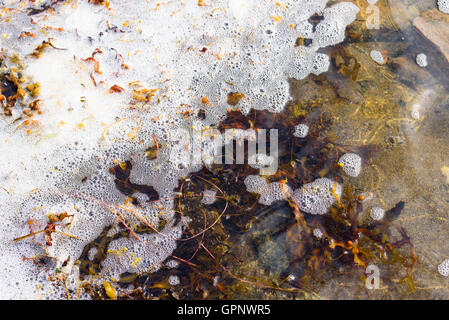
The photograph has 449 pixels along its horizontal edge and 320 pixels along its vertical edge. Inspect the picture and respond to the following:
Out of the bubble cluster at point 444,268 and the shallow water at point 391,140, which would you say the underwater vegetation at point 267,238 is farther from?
the bubble cluster at point 444,268

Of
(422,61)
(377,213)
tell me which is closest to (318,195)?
(377,213)

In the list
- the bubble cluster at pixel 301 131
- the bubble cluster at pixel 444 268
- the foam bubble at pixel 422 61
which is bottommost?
the bubble cluster at pixel 444 268

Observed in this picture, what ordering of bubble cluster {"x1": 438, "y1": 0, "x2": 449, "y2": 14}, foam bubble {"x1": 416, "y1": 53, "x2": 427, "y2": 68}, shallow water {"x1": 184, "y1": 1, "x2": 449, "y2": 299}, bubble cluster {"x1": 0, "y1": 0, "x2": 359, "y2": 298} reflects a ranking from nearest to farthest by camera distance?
shallow water {"x1": 184, "y1": 1, "x2": 449, "y2": 299} < bubble cluster {"x1": 0, "y1": 0, "x2": 359, "y2": 298} < foam bubble {"x1": 416, "y1": 53, "x2": 427, "y2": 68} < bubble cluster {"x1": 438, "y1": 0, "x2": 449, "y2": 14}

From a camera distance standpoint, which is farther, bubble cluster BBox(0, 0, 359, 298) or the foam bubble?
the foam bubble

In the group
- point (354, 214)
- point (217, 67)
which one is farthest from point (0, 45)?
point (354, 214)

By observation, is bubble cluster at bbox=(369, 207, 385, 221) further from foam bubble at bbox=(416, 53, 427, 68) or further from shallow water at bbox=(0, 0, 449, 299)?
foam bubble at bbox=(416, 53, 427, 68)

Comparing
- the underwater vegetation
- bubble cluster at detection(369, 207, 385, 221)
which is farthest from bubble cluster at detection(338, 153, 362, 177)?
bubble cluster at detection(369, 207, 385, 221)

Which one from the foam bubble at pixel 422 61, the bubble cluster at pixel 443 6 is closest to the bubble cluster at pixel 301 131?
the foam bubble at pixel 422 61
